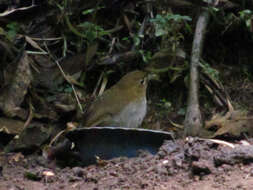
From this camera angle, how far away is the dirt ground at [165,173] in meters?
2.11

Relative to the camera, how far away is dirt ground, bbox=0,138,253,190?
2.11 metres

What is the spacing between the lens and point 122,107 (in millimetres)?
3562

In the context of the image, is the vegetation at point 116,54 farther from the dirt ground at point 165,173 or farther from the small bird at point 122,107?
the dirt ground at point 165,173

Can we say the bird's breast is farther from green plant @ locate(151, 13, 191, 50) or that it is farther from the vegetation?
green plant @ locate(151, 13, 191, 50)

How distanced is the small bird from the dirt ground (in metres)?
0.72

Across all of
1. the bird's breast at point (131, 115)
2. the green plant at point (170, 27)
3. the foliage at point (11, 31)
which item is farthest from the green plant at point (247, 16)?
the foliage at point (11, 31)

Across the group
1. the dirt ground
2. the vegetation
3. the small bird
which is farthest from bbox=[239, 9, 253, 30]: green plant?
the dirt ground

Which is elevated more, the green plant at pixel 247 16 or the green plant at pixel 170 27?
the green plant at pixel 247 16

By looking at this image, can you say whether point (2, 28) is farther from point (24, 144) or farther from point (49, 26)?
point (24, 144)

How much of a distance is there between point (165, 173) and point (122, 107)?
1.34m

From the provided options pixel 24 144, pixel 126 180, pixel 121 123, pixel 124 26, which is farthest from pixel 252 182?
pixel 124 26

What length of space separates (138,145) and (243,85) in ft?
5.65

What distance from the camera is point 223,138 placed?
3305mm

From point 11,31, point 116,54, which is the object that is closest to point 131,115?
point 116,54
